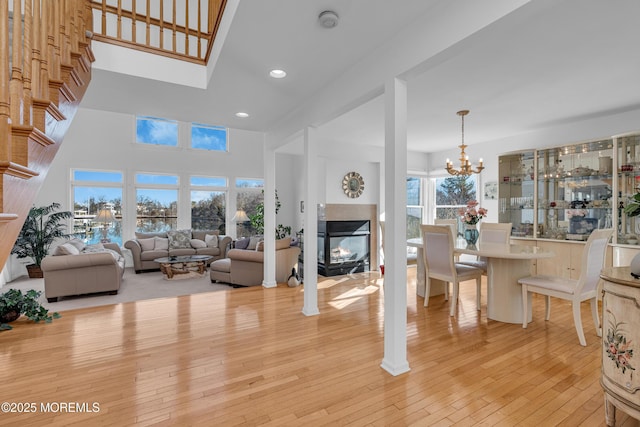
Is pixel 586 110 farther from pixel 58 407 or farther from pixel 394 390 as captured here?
pixel 58 407

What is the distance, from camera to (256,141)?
884 cm

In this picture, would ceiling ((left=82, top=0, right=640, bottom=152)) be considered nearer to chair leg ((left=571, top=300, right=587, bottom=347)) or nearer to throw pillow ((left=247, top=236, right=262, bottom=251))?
chair leg ((left=571, top=300, right=587, bottom=347))

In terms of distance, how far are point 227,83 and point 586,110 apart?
4.52 meters

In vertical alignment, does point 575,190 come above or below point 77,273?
above

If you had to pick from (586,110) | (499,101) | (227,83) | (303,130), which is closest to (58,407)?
(227,83)

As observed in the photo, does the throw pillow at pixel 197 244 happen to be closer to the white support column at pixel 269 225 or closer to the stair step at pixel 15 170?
the white support column at pixel 269 225

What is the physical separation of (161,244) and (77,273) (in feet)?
8.56

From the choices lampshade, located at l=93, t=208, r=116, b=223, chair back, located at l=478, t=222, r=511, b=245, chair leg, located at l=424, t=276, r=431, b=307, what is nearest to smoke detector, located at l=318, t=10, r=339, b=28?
chair leg, located at l=424, t=276, r=431, b=307

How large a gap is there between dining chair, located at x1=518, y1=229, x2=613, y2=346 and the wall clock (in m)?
3.63

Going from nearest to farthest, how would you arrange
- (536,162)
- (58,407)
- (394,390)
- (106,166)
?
1. (58,407)
2. (394,390)
3. (536,162)
4. (106,166)

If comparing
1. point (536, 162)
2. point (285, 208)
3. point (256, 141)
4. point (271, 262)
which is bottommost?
point (271, 262)

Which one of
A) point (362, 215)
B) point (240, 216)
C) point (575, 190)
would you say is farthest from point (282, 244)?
point (575, 190)

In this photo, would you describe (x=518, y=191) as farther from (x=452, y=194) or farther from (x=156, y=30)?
(x=156, y=30)

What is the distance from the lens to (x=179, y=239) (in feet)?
23.5
